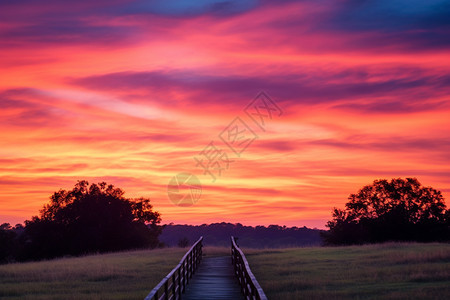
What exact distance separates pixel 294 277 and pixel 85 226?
137ft

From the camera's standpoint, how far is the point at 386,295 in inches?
931

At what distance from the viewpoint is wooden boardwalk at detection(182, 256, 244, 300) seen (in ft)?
74.1

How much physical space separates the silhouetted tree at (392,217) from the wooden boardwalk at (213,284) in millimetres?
37012

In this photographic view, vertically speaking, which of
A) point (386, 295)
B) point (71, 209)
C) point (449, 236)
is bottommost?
point (386, 295)

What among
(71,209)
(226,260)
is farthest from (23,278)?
(71,209)

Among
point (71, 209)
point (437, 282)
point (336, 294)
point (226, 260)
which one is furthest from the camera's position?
point (71, 209)

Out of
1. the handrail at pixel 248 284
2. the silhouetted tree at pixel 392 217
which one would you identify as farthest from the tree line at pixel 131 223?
the handrail at pixel 248 284

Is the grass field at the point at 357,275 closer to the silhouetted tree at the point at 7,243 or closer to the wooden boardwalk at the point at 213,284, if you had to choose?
the wooden boardwalk at the point at 213,284

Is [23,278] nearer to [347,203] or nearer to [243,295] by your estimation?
[243,295]

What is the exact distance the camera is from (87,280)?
3147 centimetres

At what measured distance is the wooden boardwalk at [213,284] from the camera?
22578 mm

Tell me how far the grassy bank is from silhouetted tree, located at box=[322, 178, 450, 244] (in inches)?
1334

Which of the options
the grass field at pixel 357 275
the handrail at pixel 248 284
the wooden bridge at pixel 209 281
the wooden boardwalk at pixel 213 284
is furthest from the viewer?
the grass field at pixel 357 275

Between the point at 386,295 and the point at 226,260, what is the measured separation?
17283 mm
